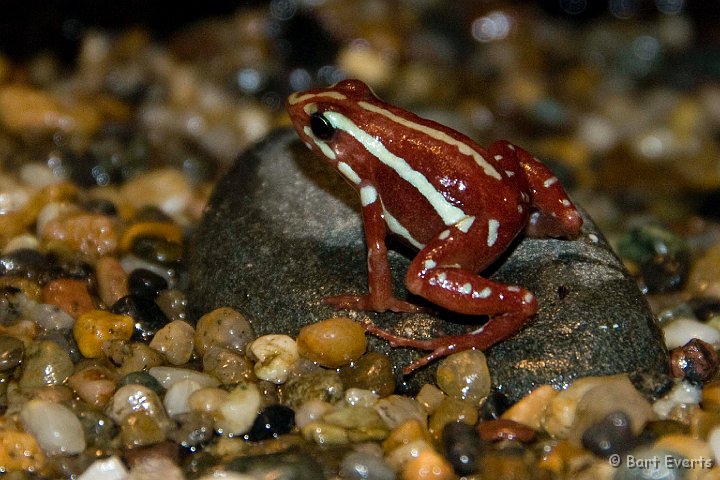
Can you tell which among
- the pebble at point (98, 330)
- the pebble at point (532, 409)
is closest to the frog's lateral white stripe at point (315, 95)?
the pebble at point (98, 330)

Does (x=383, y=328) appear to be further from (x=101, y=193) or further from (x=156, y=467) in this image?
(x=101, y=193)

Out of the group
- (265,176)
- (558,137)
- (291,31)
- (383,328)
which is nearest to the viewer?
(383,328)

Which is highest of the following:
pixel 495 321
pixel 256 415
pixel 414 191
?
pixel 414 191

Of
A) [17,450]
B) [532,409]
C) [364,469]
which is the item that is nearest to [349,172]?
[532,409]

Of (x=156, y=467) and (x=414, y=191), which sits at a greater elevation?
(x=414, y=191)

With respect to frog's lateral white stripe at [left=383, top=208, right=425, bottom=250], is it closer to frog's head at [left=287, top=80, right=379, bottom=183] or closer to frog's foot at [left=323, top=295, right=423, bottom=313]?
frog's head at [left=287, top=80, right=379, bottom=183]

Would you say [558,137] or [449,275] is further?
[558,137]

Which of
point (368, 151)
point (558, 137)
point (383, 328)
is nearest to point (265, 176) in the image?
point (368, 151)
